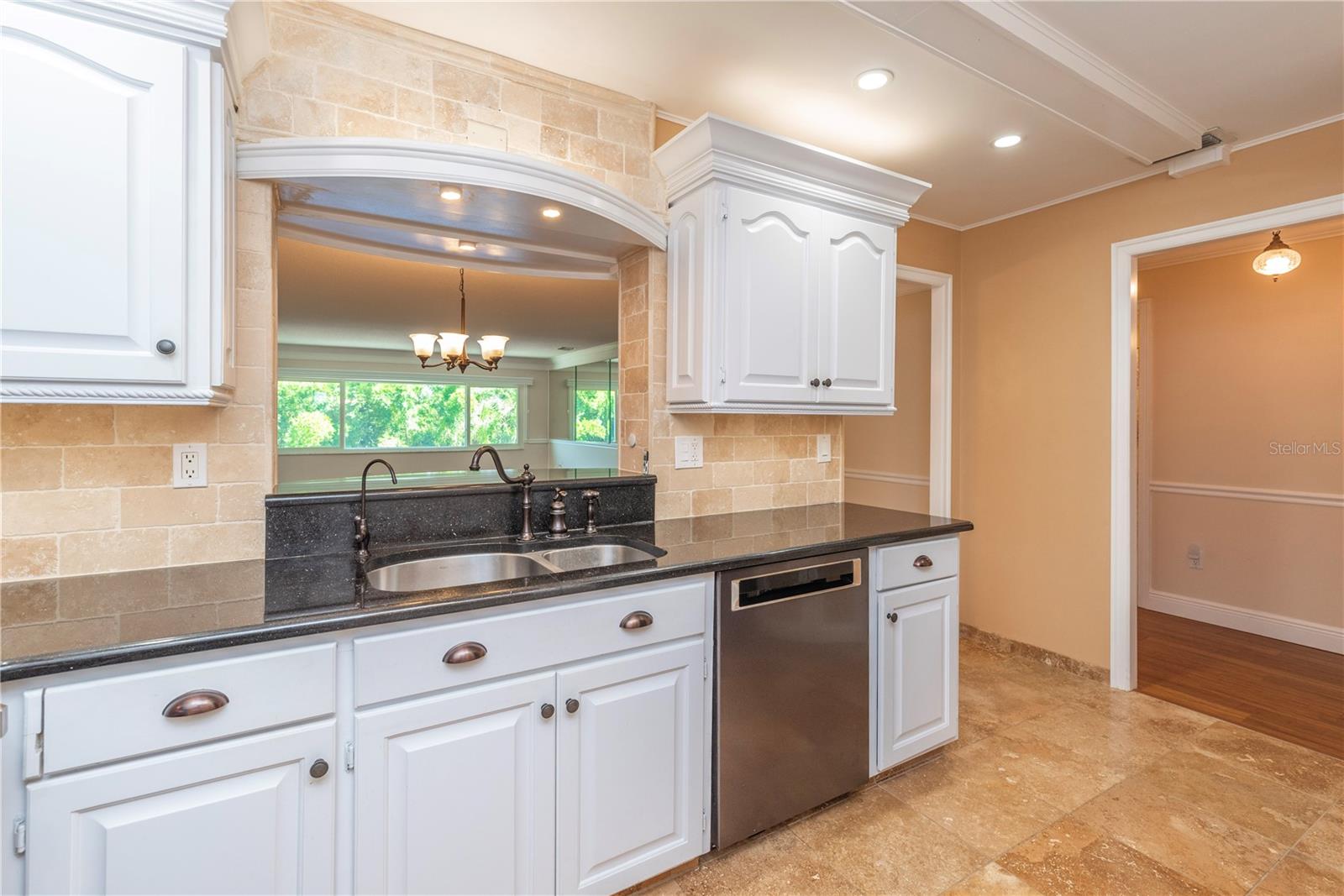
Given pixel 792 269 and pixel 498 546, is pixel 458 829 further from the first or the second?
pixel 792 269

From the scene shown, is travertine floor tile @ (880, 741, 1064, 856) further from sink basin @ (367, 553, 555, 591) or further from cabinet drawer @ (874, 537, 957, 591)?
sink basin @ (367, 553, 555, 591)

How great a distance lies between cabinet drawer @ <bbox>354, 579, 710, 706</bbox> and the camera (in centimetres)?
135

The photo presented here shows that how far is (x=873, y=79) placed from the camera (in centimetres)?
223

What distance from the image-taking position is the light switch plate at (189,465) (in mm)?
1666

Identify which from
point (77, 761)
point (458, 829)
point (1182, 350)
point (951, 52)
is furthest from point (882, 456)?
point (77, 761)

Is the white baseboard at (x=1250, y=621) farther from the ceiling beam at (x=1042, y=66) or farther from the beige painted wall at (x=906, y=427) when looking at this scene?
the ceiling beam at (x=1042, y=66)

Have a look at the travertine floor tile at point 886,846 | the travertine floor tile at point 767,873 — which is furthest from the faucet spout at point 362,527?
the travertine floor tile at point 886,846

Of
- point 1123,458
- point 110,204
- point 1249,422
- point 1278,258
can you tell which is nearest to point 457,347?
point 110,204

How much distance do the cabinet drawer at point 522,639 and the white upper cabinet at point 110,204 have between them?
0.74 metres

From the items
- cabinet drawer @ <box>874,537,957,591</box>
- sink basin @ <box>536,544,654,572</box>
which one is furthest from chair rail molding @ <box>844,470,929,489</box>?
sink basin @ <box>536,544,654,572</box>

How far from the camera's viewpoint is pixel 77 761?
1.10 m

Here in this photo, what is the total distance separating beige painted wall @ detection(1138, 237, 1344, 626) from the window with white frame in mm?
4421

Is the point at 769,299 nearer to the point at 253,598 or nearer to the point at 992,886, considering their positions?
the point at 253,598

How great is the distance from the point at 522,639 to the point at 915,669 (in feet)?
4.95
